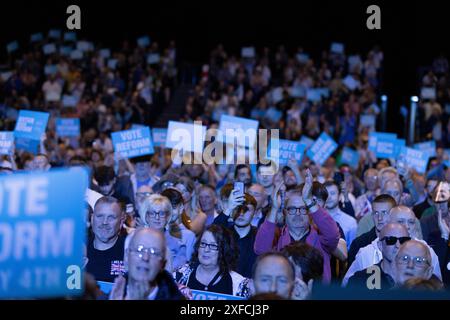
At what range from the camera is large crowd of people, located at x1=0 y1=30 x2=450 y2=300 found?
18.8 feet

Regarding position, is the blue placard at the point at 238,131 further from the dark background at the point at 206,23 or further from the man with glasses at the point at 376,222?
the dark background at the point at 206,23

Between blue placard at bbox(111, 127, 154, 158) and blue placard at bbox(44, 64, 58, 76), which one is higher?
blue placard at bbox(44, 64, 58, 76)

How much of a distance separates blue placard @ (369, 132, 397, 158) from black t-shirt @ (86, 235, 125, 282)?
7329 millimetres

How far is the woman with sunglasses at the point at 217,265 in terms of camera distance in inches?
A: 253

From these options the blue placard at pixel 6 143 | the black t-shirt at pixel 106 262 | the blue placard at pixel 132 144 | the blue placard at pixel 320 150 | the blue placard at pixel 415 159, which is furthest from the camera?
the blue placard at pixel 320 150

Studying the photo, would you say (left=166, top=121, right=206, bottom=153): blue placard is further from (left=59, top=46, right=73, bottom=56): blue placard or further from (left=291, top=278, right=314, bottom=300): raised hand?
(left=59, top=46, right=73, bottom=56): blue placard

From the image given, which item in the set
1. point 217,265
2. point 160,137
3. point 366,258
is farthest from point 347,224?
point 160,137

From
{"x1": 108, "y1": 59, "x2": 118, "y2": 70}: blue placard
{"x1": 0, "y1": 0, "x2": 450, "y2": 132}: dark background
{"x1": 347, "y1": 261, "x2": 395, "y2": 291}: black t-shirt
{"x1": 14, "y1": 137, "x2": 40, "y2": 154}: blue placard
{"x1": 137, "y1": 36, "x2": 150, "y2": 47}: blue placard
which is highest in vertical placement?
{"x1": 0, "y1": 0, "x2": 450, "y2": 132}: dark background

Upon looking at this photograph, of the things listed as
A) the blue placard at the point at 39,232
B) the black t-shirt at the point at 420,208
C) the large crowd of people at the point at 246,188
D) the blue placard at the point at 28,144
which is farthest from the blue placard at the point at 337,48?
the blue placard at the point at 39,232

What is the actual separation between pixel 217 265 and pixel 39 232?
2.49 m

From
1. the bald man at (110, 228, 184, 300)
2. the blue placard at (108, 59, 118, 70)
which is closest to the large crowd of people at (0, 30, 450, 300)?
the bald man at (110, 228, 184, 300)

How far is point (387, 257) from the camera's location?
21.4ft

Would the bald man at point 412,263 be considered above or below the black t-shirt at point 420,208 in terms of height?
below

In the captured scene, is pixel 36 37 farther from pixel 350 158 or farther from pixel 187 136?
pixel 187 136
